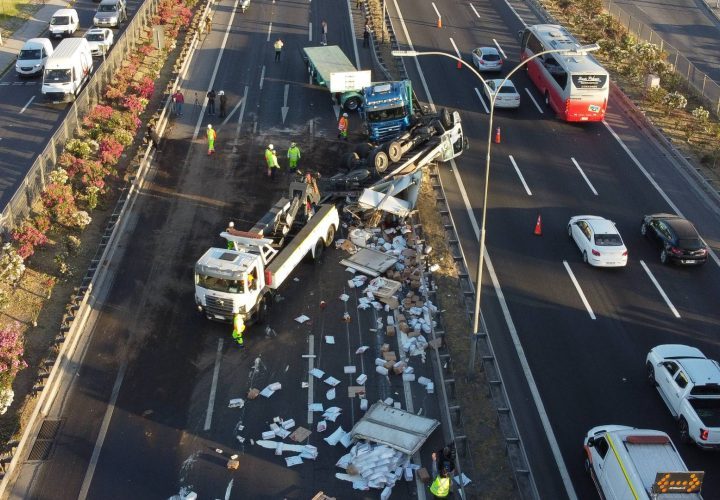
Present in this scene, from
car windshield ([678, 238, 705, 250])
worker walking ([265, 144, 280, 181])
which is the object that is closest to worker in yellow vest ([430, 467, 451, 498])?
car windshield ([678, 238, 705, 250])

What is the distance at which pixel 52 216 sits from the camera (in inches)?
1351

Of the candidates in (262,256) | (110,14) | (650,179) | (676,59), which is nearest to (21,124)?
(110,14)

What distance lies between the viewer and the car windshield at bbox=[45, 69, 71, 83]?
4481cm

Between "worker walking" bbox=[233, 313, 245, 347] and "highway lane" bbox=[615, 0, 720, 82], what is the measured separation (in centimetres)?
3870

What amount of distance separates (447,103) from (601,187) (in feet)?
36.8

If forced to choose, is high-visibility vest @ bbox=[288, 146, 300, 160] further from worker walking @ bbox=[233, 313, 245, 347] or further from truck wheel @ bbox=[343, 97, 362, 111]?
worker walking @ bbox=[233, 313, 245, 347]

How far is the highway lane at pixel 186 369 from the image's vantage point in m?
22.4

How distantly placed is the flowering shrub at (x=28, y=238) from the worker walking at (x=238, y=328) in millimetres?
9796

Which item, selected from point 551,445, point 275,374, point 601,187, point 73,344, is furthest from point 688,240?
point 73,344

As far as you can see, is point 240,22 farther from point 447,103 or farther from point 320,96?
point 447,103

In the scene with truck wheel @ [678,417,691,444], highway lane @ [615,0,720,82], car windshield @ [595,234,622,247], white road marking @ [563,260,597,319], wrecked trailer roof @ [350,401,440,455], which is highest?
car windshield @ [595,234,622,247]

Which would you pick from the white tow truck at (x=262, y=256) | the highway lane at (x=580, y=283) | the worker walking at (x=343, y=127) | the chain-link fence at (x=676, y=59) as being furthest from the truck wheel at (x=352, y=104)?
the chain-link fence at (x=676, y=59)

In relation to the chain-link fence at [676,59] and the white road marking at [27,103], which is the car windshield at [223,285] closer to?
the white road marking at [27,103]

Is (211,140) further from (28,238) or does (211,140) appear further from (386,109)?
(28,238)
